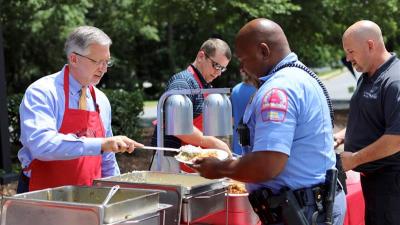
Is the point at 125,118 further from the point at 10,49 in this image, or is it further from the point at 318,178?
the point at 10,49

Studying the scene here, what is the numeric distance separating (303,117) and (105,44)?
124 cm

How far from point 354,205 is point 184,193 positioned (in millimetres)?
1969

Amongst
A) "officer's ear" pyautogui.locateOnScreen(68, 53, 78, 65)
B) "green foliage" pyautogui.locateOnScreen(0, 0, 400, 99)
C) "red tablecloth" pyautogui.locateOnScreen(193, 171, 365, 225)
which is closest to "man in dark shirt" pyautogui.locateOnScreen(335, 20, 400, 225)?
"red tablecloth" pyautogui.locateOnScreen(193, 171, 365, 225)

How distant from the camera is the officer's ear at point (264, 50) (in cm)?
235

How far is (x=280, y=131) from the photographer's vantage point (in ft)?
7.26

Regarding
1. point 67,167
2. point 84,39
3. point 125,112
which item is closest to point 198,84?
point 84,39

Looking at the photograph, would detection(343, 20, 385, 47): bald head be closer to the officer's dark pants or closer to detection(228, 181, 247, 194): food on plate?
the officer's dark pants

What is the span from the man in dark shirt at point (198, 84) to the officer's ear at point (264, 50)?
1349 millimetres

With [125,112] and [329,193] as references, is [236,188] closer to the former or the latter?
[329,193]

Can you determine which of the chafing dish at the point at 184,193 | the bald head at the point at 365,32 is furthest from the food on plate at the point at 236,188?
the bald head at the point at 365,32

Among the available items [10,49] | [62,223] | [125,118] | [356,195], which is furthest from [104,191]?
[10,49]

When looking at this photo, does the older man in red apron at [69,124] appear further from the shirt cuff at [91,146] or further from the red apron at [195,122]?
the red apron at [195,122]

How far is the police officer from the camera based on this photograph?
2.22m

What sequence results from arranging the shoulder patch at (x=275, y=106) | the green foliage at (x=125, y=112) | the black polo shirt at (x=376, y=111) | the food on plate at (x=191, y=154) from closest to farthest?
the shoulder patch at (x=275, y=106) < the food on plate at (x=191, y=154) < the black polo shirt at (x=376, y=111) < the green foliage at (x=125, y=112)
